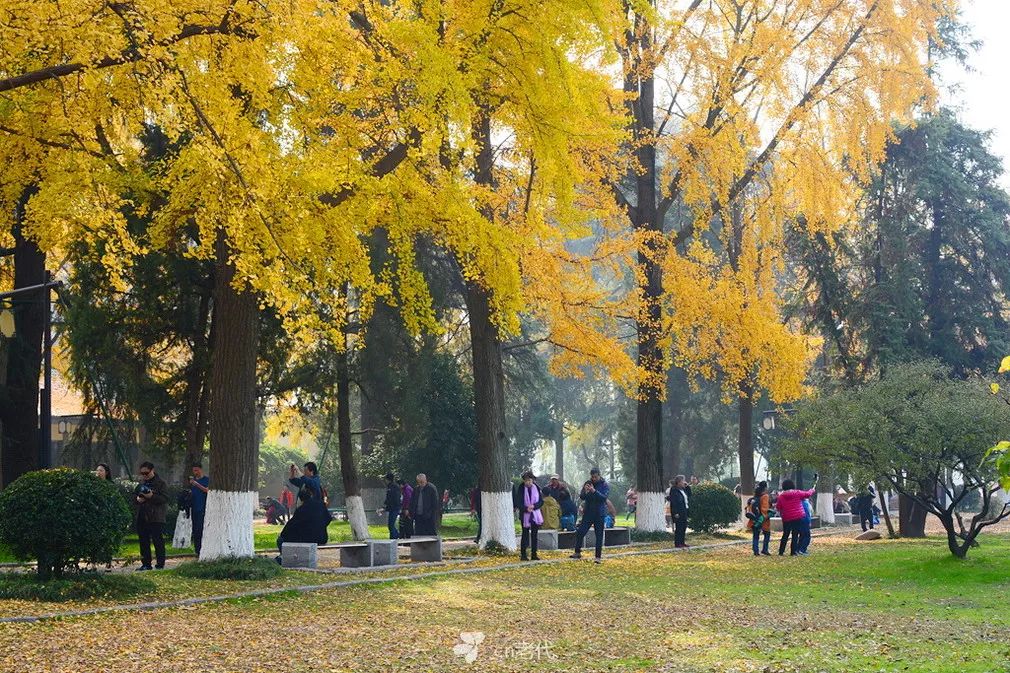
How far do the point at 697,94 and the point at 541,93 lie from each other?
29.6ft

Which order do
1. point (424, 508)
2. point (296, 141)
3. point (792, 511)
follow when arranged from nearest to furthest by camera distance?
point (296, 141) < point (792, 511) < point (424, 508)

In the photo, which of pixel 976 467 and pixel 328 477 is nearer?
pixel 976 467

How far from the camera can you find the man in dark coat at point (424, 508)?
87.0 ft


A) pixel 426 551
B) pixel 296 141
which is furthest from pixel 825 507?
pixel 296 141

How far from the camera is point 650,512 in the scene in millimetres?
27859

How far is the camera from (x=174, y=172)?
16094mm

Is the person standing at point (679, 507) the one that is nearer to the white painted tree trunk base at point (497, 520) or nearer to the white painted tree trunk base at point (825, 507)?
the white painted tree trunk base at point (497, 520)

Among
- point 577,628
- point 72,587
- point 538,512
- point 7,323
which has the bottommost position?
point 577,628

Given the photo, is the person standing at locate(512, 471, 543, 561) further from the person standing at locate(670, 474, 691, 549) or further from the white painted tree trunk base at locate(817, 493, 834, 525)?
the white painted tree trunk base at locate(817, 493, 834, 525)

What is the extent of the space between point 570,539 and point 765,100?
9995 millimetres

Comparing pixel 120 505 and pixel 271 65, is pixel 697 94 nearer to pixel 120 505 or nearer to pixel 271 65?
pixel 271 65

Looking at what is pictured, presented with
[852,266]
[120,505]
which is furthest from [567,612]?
[852,266]

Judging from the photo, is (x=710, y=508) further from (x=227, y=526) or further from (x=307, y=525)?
(x=227, y=526)

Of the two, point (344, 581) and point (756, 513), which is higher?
point (756, 513)
